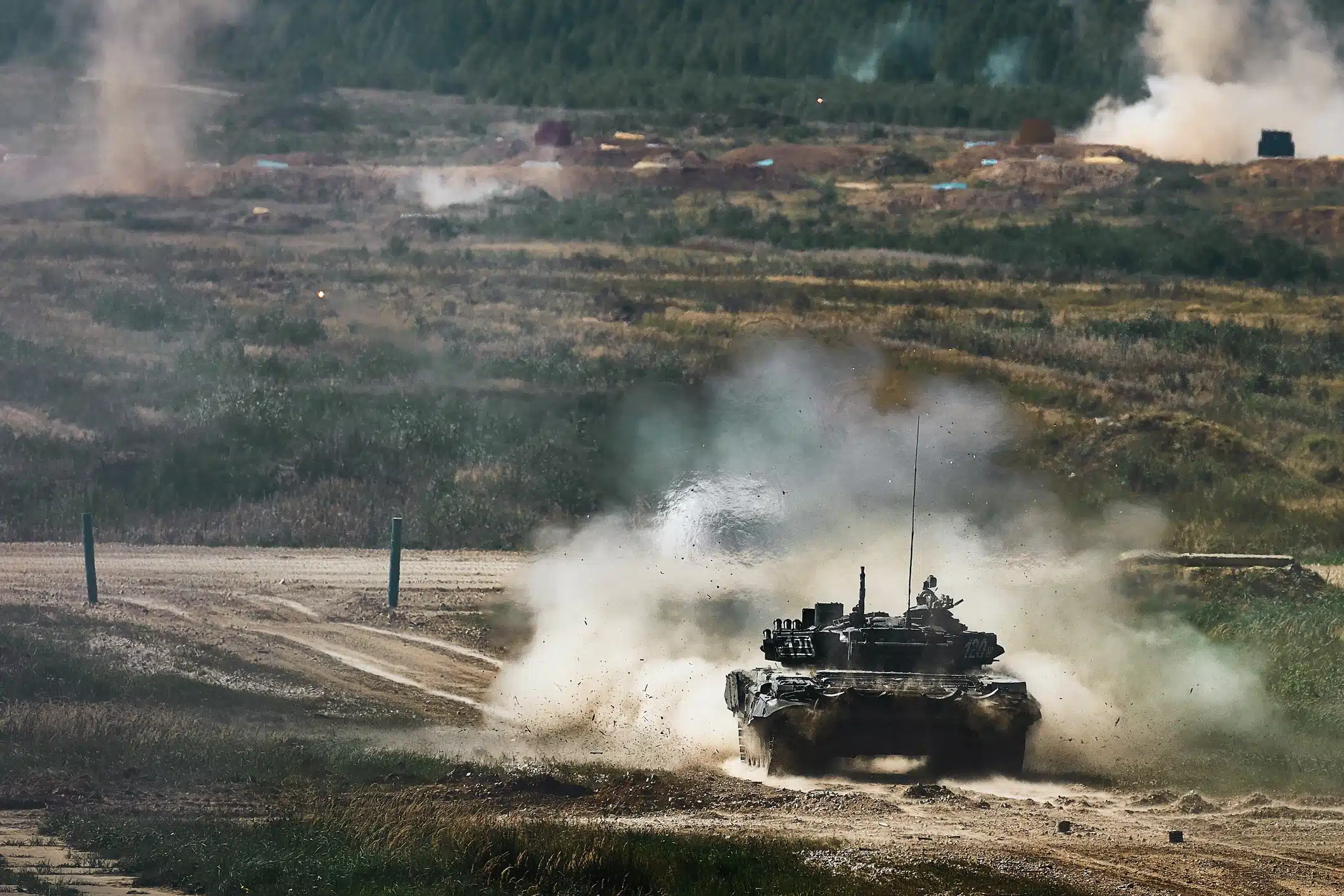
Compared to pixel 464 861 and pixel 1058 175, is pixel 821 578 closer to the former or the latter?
pixel 464 861

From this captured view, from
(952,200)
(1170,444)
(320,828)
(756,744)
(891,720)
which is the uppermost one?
(952,200)

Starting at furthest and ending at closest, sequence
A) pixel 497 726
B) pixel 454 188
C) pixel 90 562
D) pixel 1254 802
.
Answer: pixel 454 188
pixel 90 562
pixel 497 726
pixel 1254 802

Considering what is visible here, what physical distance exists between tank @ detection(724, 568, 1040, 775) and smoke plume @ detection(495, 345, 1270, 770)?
139 centimetres

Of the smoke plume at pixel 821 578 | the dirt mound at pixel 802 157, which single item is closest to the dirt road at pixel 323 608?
the smoke plume at pixel 821 578

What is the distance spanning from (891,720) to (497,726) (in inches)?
200

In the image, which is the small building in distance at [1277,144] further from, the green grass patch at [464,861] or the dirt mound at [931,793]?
the green grass patch at [464,861]

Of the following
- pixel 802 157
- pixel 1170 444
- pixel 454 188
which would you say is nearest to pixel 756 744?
pixel 1170 444

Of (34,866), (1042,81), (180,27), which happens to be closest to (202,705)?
(34,866)

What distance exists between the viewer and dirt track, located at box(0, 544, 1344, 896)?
639 inches

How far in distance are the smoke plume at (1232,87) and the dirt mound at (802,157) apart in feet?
46.5

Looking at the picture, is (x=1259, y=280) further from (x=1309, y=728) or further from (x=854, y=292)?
(x=1309, y=728)

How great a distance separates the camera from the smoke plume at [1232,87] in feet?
307

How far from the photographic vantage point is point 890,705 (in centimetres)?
1806

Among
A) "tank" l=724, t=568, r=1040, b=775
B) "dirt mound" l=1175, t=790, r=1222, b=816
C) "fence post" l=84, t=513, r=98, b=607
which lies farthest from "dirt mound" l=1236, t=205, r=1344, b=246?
"dirt mound" l=1175, t=790, r=1222, b=816
